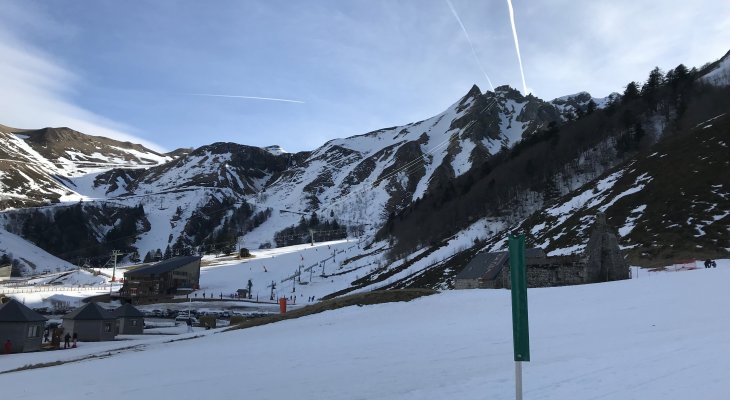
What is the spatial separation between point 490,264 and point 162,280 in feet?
255

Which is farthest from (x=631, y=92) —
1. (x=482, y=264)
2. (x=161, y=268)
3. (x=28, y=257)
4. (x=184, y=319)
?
(x=28, y=257)

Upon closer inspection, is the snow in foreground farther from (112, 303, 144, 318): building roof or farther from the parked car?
the parked car

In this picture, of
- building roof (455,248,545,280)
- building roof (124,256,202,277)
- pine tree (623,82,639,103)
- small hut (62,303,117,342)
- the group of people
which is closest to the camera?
the group of people

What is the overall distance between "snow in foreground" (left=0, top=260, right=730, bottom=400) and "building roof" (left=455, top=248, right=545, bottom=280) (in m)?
18.1

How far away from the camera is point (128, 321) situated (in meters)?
48.9

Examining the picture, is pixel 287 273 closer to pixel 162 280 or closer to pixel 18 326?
pixel 162 280

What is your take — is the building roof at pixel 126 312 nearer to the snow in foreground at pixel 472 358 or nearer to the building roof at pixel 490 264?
the snow in foreground at pixel 472 358

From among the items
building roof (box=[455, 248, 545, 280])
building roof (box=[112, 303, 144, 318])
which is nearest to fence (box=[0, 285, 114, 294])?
building roof (box=[112, 303, 144, 318])

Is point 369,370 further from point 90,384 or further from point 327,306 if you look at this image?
point 327,306

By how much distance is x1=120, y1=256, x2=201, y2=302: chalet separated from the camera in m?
95.0

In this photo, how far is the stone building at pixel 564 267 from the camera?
122 ft

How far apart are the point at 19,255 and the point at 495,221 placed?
160240 mm

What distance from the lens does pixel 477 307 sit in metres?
26.6

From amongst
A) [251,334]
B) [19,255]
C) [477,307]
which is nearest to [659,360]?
[477,307]
